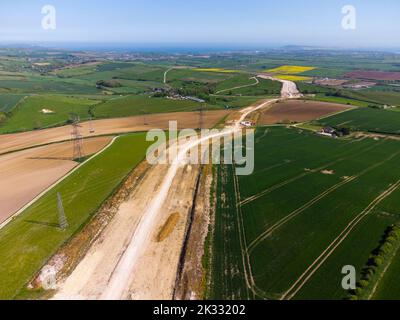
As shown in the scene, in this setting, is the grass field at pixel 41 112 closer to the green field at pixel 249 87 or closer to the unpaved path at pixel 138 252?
the unpaved path at pixel 138 252

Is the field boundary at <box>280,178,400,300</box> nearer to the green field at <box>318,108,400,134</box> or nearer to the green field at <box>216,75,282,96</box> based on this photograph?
the green field at <box>318,108,400,134</box>

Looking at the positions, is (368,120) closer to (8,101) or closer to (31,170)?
(31,170)

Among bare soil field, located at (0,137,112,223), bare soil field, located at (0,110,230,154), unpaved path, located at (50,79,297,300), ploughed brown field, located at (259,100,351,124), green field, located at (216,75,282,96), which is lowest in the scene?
unpaved path, located at (50,79,297,300)

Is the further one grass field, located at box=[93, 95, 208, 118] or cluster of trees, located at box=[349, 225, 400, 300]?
grass field, located at box=[93, 95, 208, 118]

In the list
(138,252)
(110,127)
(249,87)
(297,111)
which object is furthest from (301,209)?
(249,87)

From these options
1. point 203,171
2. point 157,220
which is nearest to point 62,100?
point 203,171

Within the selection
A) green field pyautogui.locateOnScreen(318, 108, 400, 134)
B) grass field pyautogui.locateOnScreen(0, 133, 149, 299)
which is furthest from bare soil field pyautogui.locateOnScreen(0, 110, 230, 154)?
green field pyautogui.locateOnScreen(318, 108, 400, 134)

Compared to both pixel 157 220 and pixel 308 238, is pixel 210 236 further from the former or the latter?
pixel 308 238
